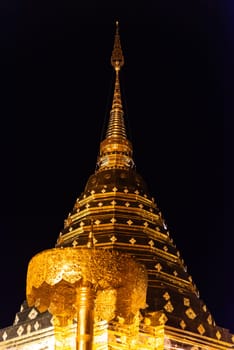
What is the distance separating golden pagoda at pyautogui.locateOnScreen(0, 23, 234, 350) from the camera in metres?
10.3

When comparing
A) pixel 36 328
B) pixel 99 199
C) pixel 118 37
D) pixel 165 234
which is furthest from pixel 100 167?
pixel 36 328

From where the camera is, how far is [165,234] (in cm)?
1858

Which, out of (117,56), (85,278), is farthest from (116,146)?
(85,278)

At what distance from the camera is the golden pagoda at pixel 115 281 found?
33.7 ft

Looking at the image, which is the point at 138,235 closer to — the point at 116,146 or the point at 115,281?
the point at 116,146

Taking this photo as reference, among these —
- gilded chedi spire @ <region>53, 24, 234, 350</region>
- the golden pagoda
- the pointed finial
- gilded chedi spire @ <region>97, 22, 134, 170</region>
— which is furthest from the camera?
the pointed finial

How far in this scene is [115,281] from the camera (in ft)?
34.0

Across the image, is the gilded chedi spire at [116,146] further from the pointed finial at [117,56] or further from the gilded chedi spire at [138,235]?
the pointed finial at [117,56]

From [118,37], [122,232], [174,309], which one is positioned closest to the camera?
[174,309]

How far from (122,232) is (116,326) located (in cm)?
327

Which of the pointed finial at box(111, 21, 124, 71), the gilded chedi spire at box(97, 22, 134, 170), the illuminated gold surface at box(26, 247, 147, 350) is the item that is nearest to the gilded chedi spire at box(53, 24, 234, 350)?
the gilded chedi spire at box(97, 22, 134, 170)

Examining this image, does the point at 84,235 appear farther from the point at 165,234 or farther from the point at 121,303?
the point at 121,303

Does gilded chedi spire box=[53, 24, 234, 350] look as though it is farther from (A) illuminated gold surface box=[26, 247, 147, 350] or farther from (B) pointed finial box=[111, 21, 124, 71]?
(A) illuminated gold surface box=[26, 247, 147, 350]

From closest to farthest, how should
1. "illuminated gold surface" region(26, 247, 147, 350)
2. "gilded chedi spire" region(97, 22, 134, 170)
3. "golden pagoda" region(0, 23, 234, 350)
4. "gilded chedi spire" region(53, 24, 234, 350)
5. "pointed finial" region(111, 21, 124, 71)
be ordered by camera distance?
"illuminated gold surface" region(26, 247, 147, 350) → "golden pagoda" region(0, 23, 234, 350) → "gilded chedi spire" region(53, 24, 234, 350) → "gilded chedi spire" region(97, 22, 134, 170) → "pointed finial" region(111, 21, 124, 71)
